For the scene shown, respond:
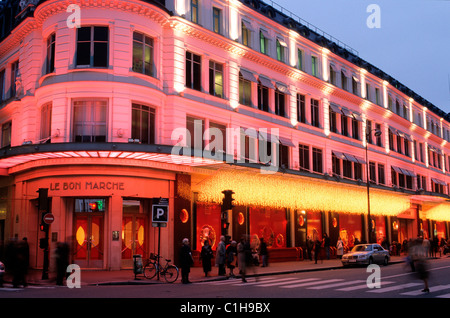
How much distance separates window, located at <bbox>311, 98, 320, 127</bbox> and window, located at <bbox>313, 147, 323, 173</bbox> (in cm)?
217

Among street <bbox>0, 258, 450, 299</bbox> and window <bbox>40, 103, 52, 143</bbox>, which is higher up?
window <bbox>40, 103, 52, 143</bbox>

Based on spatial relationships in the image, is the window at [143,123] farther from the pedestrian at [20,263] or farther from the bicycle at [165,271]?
the pedestrian at [20,263]

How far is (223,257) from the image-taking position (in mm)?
23844

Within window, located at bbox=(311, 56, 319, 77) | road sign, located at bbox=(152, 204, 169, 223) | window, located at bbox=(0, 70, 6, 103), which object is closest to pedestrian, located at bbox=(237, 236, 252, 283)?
road sign, located at bbox=(152, 204, 169, 223)

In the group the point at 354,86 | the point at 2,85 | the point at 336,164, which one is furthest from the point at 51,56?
the point at 354,86

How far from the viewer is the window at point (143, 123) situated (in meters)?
26.6

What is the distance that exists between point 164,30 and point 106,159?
28.9 ft

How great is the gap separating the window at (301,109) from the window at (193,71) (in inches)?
436

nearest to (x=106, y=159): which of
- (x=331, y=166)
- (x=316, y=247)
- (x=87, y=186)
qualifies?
(x=87, y=186)

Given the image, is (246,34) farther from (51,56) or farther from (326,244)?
(326,244)

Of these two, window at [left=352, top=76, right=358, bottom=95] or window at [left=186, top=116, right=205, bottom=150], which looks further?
window at [left=352, top=76, right=358, bottom=95]

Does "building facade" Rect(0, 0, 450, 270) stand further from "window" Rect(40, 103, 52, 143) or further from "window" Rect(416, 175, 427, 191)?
"window" Rect(416, 175, 427, 191)

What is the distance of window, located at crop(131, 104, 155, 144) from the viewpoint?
26.6 metres

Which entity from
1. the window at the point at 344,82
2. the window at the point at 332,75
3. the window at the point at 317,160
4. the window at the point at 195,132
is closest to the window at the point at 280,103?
the window at the point at 317,160
